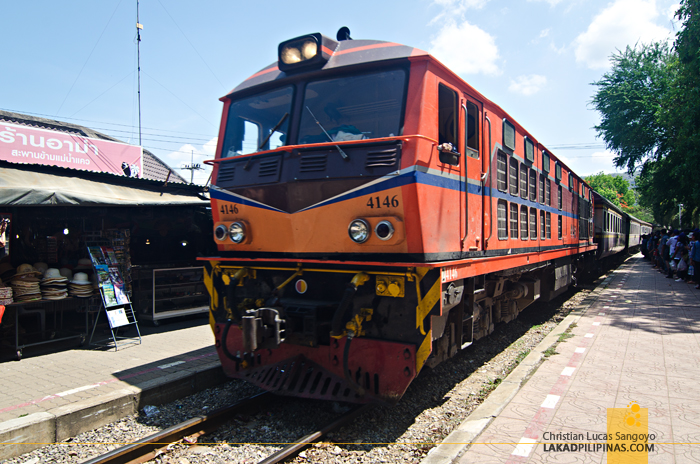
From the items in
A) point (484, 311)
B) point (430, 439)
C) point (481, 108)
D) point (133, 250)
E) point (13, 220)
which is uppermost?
point (481, 108)

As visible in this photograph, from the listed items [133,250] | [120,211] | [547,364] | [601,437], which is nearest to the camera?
[601,437]

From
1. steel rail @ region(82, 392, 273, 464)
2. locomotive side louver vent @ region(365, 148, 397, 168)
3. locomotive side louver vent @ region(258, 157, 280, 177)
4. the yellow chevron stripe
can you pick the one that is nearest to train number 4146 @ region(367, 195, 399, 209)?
locomotive side louver vent @ region(365, 148, 397, 168)

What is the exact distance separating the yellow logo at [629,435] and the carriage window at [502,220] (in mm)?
2364

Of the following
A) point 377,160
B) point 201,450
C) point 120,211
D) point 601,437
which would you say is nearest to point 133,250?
point 120,211

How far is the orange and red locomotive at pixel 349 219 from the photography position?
4.02 m

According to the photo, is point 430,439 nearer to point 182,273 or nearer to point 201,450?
point 201,450

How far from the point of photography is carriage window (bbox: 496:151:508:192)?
19.3 feet

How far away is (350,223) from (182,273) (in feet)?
19.2

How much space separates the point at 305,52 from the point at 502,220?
335cm

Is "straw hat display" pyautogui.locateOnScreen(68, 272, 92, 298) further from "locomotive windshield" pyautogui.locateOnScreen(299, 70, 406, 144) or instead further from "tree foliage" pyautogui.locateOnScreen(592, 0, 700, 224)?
"tree foliage" pyautogui.locateOnScreen(592, 0, 700, 224)

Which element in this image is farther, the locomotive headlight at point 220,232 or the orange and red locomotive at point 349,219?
the locomotive headlight at point 220,232

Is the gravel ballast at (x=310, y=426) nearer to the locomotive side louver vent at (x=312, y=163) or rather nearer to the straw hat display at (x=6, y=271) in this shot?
the locomotive side louver vent at (x=312, y=163)

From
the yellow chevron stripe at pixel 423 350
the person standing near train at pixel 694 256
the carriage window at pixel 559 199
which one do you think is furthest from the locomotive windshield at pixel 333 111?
the person standing near train at pixel 694 256

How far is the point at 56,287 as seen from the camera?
6.60 meters
